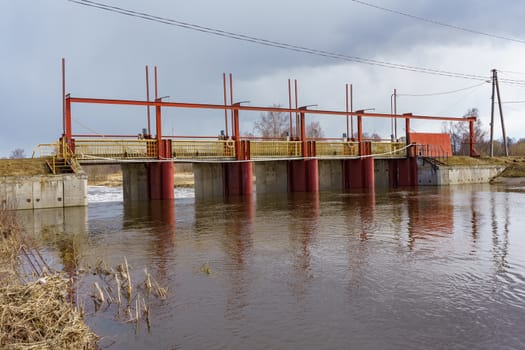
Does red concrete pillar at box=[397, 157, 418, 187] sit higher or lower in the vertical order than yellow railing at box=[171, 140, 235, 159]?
lower

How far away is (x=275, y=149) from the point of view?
30250 millimetres

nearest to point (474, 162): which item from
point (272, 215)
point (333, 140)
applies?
point (333, 140)

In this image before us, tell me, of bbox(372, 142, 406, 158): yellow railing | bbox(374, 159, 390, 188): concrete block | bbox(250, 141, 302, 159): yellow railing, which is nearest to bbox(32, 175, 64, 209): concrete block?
bbox(250, 141, 302, 159): yellow railing

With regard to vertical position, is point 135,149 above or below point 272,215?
above

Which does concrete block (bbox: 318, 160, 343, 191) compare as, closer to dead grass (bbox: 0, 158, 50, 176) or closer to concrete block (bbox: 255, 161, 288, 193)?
concrete block (bbox: 255, 161, 288, 193)

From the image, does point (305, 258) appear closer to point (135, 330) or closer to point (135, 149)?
point (135, 330)

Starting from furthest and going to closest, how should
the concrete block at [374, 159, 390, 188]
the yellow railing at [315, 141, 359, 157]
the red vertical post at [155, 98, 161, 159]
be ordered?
1. the concrete block at [374, 159, 390, 188]
2. the yellow railing at [315, 141, 359, 157]
3. the red vertical post at [155, 98, 161, 159]

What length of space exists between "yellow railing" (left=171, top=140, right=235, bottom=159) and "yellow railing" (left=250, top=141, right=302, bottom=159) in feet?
6.03

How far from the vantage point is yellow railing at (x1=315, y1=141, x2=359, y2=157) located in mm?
32188

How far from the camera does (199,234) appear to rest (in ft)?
41.1

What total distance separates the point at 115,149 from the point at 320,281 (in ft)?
60.9

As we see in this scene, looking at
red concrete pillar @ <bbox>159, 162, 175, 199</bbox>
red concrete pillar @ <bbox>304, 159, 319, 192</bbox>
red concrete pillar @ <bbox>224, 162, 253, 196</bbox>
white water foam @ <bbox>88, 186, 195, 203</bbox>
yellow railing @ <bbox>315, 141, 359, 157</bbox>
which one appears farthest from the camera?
yellow railing @ <bbox>315, 141, 359, 157</bbox>

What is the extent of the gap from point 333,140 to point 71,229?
22777 millimetres

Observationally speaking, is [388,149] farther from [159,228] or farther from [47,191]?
[159,228]
